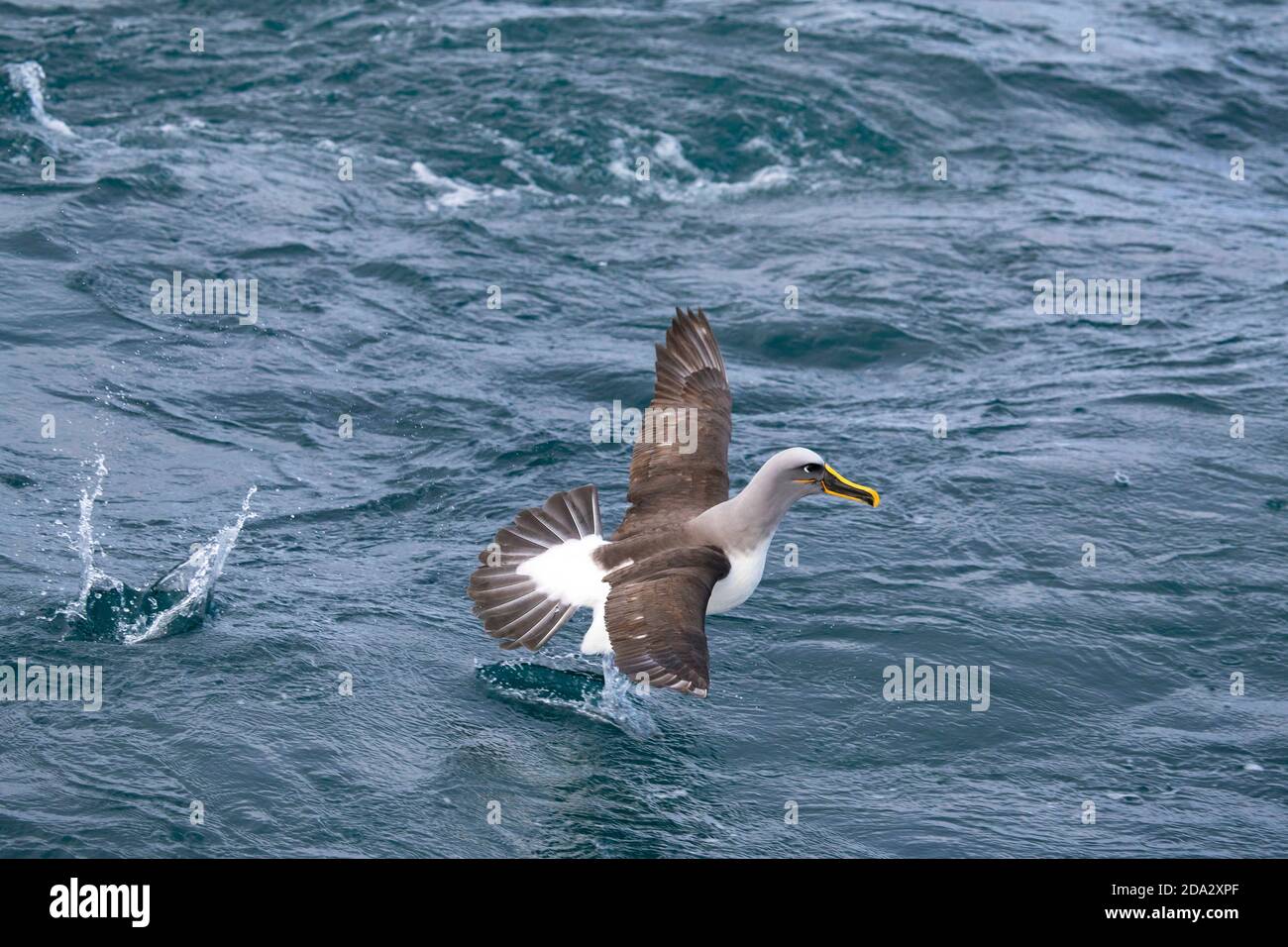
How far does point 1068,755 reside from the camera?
10.3 m

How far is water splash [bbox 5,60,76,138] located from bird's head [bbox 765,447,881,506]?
12.3 meters

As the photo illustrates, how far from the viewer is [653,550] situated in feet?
33.7

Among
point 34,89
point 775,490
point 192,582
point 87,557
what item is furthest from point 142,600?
point 34,89

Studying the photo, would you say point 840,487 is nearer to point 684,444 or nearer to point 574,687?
point 684,444

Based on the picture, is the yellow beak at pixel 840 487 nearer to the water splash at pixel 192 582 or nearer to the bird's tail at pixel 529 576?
the bird's tail at pixel 529 576

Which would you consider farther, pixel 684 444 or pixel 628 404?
pixel 628 404

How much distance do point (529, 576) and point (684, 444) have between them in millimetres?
1603

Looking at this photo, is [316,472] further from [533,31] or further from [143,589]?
[533,31]

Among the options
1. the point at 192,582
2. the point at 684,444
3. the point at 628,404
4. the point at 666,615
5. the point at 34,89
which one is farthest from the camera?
the point at 34,89

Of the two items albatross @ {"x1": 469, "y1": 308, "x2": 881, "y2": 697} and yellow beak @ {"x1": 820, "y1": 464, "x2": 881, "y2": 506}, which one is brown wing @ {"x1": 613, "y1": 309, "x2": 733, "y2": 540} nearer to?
albatross @ {"x1": 469, "y1": 308, "x2": 881, "y2": 697}

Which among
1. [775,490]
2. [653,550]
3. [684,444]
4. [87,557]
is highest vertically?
[684,444]

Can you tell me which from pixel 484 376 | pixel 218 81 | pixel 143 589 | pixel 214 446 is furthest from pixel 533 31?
pixel 143 589

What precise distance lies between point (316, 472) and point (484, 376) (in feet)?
8.26
